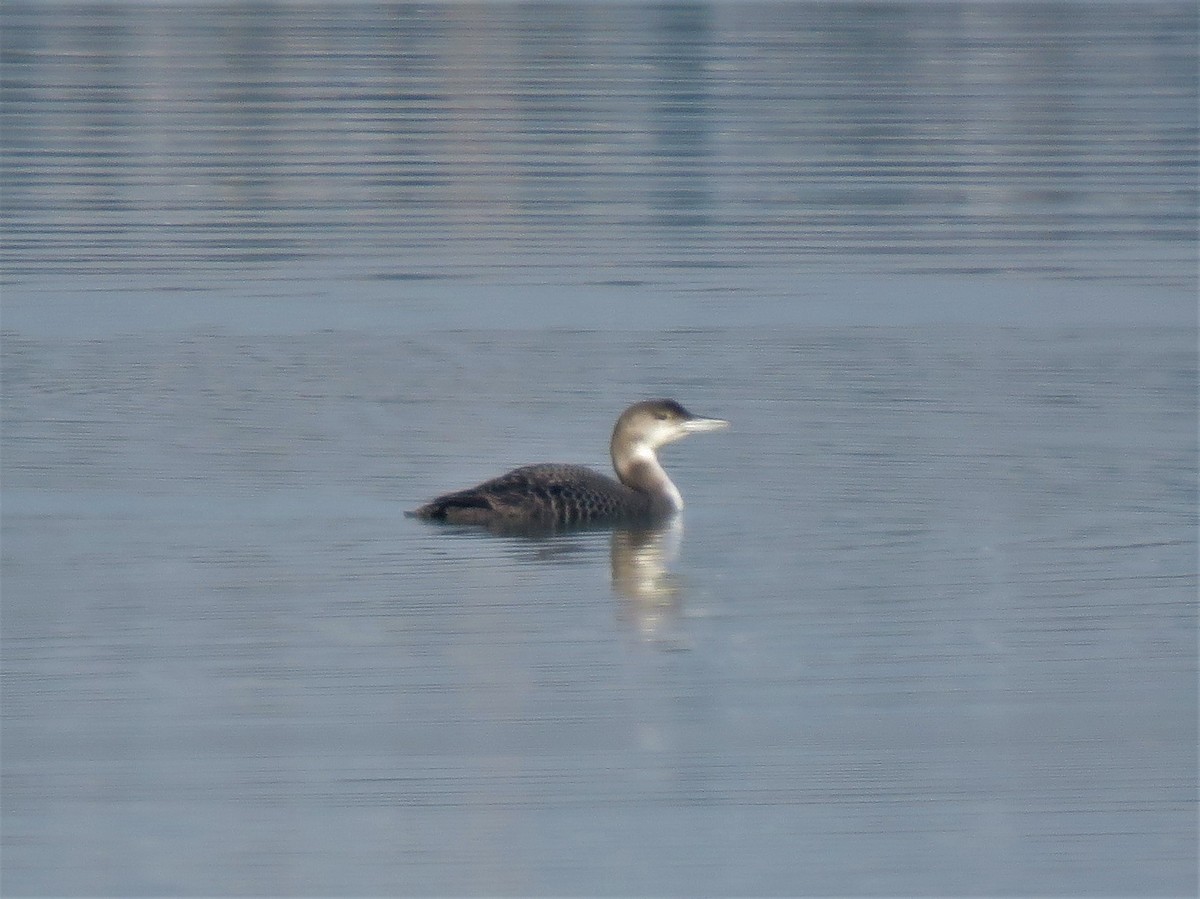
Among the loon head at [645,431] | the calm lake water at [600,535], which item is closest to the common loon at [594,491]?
the loon head at [645,431]

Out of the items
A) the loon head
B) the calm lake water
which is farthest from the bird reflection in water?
the loon head

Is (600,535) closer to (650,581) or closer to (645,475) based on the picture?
(645,475)

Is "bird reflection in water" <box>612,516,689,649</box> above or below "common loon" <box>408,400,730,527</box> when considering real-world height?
below

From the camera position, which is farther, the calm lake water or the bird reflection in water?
the bird reflection in water

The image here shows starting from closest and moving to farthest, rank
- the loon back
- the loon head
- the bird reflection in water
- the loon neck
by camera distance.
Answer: the bird reflection in water, the loon back, the loon neck, the loon head

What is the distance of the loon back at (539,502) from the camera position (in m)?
9.92

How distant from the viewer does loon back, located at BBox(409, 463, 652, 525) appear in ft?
32.6

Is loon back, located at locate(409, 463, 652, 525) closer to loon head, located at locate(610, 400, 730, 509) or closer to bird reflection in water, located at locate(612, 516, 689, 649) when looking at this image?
bird reflection in water, located at locate(612, 516, 689, 649)

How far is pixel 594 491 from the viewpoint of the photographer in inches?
401

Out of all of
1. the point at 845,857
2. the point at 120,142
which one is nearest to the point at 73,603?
the point at 845,857

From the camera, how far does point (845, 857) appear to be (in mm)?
6480

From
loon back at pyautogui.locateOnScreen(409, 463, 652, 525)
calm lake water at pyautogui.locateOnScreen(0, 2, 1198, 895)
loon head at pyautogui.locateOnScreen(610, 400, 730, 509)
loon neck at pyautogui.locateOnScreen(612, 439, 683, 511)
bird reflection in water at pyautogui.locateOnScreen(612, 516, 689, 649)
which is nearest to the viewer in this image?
calm lake water at pyautogui.locateOnScreen(0, 2, 1198, 895)

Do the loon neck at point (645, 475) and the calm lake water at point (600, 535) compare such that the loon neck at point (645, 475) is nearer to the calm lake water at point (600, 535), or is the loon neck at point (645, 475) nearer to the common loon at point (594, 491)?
the common loon at point (594, 491)

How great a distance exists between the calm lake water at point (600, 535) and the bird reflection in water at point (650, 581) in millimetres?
30
